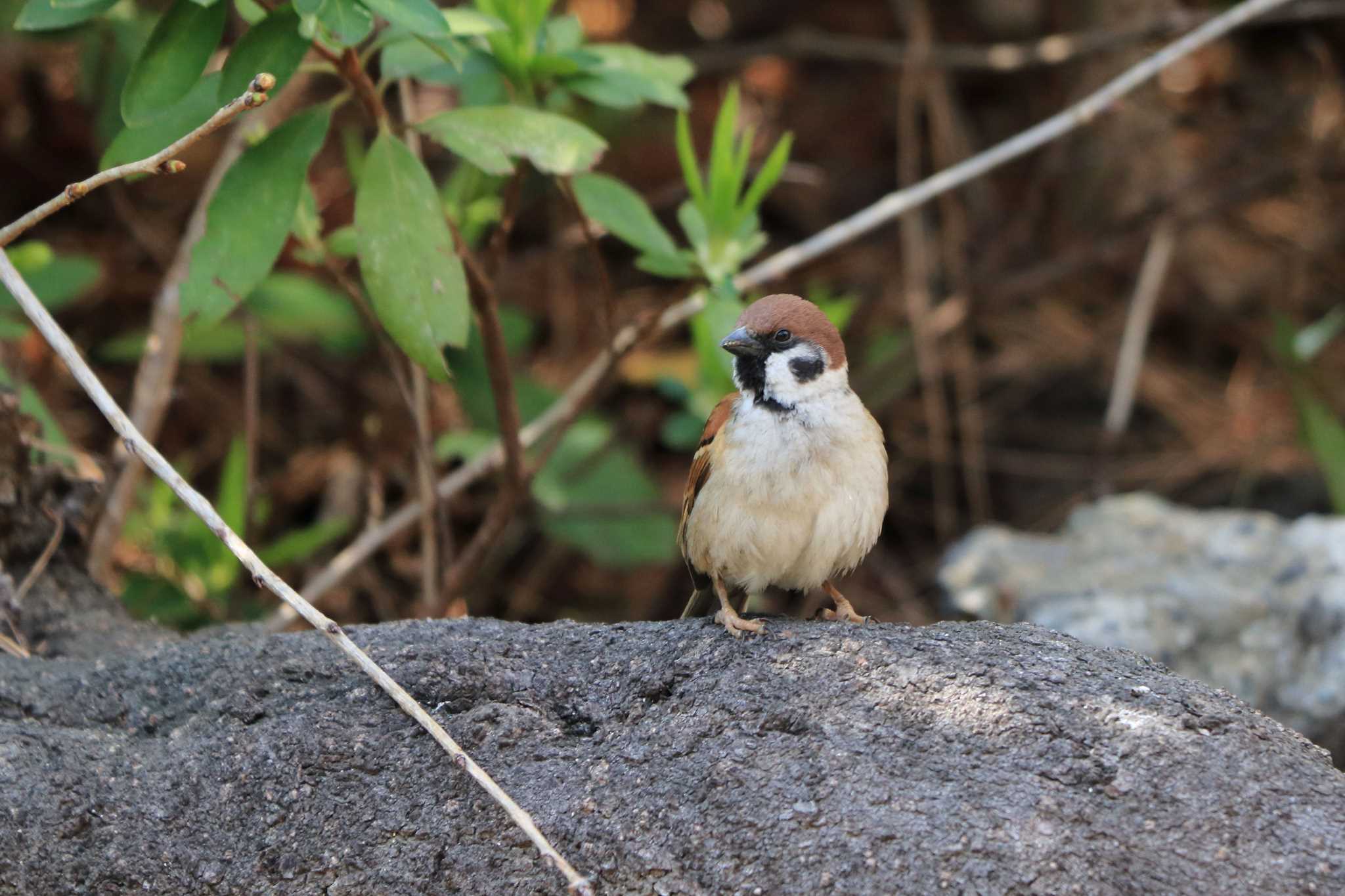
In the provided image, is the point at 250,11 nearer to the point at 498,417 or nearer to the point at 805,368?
the point at 498,417

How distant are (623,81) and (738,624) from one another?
1.56 meters

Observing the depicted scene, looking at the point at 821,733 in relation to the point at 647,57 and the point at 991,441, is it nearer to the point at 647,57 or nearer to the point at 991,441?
the point at 647,57

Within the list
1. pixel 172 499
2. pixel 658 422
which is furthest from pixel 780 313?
pixel 658 422

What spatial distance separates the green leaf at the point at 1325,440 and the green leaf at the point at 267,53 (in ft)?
14.8

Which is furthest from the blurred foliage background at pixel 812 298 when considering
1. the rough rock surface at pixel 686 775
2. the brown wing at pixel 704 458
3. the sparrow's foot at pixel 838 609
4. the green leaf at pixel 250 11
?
the rough rock surface at pixel 686 775

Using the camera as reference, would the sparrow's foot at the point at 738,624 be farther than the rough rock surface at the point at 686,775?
Yes

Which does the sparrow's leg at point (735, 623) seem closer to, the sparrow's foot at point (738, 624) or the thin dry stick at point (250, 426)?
the sparrow's foot at point (738, 624)

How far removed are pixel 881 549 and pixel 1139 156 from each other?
247cm

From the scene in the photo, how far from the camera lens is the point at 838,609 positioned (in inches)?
142

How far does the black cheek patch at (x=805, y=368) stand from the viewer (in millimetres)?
3484

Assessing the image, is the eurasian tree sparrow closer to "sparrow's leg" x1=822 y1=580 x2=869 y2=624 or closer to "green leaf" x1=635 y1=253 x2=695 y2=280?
"sparrow's leg" x1=822 y1=580 x2=869 y2=624

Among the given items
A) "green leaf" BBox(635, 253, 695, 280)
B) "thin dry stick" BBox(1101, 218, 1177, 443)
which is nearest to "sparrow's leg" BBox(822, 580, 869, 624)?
"green leaf" BBox(635, 253, 695, 280)

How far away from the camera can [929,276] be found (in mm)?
7551

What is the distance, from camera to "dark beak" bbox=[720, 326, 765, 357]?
3.46 m
